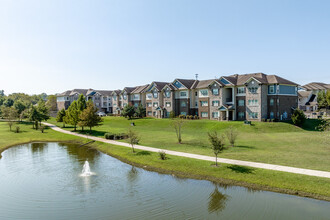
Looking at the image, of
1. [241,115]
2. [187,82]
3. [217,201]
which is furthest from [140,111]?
[217,201]

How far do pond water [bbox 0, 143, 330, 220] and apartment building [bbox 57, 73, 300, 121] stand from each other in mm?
35469

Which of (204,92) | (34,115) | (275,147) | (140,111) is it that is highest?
(204,92)

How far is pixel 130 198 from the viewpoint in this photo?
56.6 feet

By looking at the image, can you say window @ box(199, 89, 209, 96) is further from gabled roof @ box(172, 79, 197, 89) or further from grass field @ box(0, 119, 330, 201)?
grass field @ box(0, 119, 330, 201)

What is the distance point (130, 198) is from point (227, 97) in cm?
4406

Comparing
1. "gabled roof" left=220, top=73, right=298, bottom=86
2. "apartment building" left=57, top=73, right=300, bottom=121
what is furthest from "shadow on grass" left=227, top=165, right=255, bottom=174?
"gabled roof" left=220, top=73, right=298, bottom=86

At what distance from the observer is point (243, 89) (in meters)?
53.1

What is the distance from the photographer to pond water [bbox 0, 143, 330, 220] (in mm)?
14789

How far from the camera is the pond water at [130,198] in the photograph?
1479 cm

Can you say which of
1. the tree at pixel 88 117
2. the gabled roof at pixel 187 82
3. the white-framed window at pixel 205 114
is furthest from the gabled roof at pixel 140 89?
the tree at pixel 88 117

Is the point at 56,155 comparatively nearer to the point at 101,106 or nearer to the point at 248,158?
the point at 248,158

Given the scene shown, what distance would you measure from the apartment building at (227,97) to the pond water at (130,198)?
35469 mm

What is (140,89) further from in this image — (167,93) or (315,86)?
(315,86)

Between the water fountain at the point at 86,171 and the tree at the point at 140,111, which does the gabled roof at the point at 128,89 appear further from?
the water fountain at the point at 86,171
